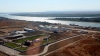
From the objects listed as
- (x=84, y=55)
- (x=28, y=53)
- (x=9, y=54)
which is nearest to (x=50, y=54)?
(x=28, y=53)

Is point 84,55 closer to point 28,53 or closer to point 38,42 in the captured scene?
point 28,53

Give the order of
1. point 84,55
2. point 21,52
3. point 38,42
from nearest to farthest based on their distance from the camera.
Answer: point 84,55, point 21,52, point 38,42

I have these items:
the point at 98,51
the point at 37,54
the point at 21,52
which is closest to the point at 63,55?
the point at 37,54

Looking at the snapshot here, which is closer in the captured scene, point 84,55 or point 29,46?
point 84,55

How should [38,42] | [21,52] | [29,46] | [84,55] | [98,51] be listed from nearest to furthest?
[84,55] < [98,51] < [21,52] < [29,46] < [38,42]

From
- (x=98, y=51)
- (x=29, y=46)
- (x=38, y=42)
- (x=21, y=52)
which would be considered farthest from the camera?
(x=38, y=42)

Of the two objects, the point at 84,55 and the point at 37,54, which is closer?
the point at 84,55

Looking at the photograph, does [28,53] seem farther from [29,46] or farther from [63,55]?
[63,55]

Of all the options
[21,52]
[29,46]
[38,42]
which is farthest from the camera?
[38,42]
